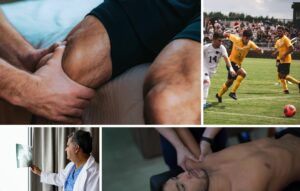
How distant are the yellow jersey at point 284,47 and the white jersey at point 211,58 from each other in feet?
1.21

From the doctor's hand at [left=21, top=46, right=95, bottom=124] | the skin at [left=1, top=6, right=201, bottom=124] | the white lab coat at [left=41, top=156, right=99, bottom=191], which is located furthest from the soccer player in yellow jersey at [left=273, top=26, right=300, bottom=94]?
the white lab coat at [left=41, top=156, right=99, bottom=191]

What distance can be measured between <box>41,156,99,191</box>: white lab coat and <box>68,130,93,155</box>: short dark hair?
0.08 meters

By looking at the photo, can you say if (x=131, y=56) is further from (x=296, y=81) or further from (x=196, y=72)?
(x=296, y=81)

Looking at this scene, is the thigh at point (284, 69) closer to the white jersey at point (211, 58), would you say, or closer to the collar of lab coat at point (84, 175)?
the white jersey at point (211, 58)

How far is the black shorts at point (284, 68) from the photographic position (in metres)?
3.08

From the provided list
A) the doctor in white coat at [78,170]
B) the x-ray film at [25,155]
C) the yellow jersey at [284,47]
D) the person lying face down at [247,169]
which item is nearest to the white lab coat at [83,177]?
the doctor in white coat at [78,170]

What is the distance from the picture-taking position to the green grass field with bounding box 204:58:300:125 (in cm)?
307

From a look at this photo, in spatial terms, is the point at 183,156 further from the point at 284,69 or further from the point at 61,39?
the point at 61,39

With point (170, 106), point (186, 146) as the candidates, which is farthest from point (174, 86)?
point (186, 146)

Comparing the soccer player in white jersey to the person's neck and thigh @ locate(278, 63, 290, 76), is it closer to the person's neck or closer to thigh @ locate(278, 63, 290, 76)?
thigh @ locate(278, 63, 290, 76)

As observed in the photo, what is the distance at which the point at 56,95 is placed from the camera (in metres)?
3.15

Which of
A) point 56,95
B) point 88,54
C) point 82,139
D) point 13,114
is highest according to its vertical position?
point 88,54

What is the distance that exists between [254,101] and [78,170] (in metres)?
1.22

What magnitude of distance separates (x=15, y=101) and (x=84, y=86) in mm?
470
